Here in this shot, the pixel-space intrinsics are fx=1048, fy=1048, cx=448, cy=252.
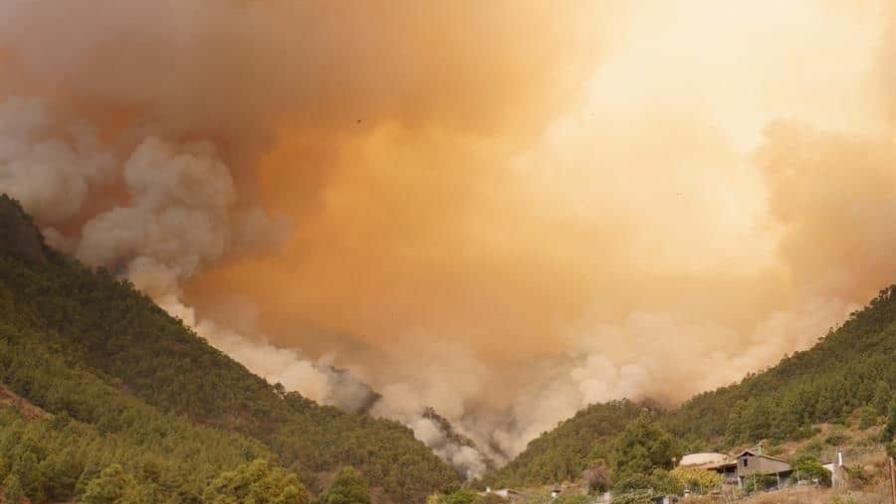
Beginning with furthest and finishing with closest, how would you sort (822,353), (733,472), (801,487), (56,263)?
(56,263) < (822,353) < (733,472) < (801,487)

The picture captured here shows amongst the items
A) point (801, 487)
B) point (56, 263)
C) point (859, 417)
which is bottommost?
point (801, 487)

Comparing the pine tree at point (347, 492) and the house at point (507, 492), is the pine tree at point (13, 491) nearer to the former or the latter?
the pine tree at point (347, 492)

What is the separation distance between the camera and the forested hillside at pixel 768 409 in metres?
111

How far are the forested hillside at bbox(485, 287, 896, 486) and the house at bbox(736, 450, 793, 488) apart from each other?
14.2 metres

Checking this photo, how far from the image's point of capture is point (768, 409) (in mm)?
119938

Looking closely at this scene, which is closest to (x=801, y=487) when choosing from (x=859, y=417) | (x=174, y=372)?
(x=859, y=417)

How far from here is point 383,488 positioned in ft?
508

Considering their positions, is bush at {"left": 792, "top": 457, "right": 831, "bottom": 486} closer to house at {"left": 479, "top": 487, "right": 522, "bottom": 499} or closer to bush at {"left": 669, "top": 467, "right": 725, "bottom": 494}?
bush at {"left": 669, "top": 467, "right": 725, "bottom": 494}

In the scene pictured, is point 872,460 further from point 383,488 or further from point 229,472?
point 383,488

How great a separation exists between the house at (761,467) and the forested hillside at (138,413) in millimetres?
44722

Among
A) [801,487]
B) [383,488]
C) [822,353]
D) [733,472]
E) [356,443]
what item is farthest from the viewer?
[356,443]

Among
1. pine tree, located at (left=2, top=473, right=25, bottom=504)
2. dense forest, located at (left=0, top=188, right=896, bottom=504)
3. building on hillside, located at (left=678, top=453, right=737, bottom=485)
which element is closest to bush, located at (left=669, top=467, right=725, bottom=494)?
dense forest, located at (left=0, top=188, right=896, bottom=504)

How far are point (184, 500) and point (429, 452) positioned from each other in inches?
2720

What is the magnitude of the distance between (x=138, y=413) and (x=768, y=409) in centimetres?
7949
